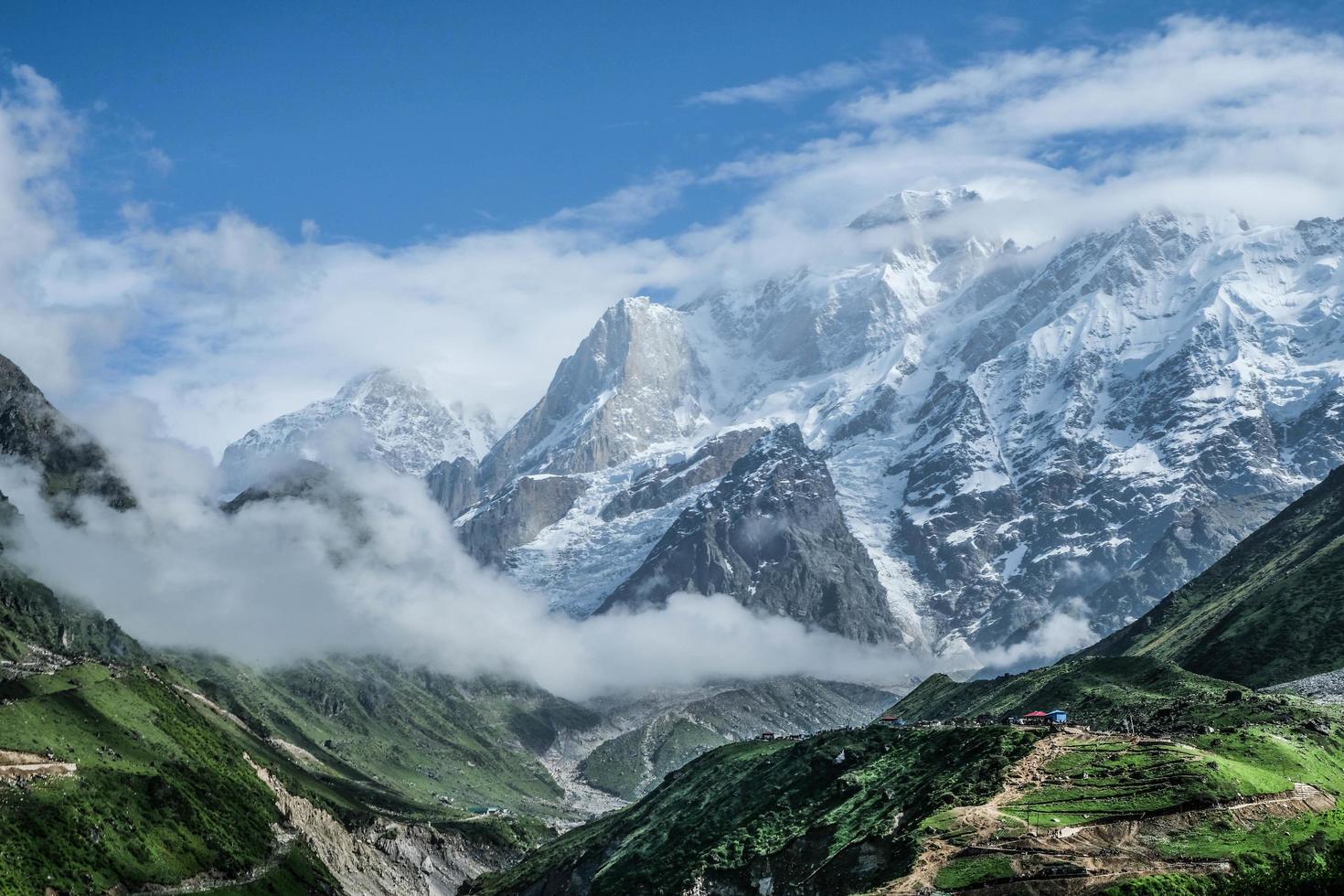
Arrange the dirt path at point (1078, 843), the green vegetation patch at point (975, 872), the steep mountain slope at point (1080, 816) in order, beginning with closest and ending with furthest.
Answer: the dirt path at point (1078, 843) → the steep mountain slope at point (1080, 816) → the green vegetation patch at point (975, 872)

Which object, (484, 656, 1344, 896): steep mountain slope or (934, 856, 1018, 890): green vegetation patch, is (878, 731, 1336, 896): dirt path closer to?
(484, 656, 1344, 896): steep mountain slope

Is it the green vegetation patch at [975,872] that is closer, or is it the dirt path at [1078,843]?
the dirt path at [1078,843]

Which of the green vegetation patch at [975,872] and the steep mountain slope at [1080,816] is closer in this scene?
the steep mountain slope at [1080,816]

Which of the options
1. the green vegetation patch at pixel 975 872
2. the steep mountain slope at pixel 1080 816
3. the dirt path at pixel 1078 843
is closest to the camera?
the dirt path at pixel 1078 843

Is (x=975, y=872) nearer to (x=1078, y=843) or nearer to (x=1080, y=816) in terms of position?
(x=1078, y=843)

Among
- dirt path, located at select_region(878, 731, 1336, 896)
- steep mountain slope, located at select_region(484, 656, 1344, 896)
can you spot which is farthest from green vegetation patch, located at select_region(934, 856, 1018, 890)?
dirt path, located at select_region(878, 731, 1336, 896)

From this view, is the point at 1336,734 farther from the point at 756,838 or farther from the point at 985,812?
the point at 756,838

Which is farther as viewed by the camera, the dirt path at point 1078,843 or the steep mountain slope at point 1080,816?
the steep mountain slope at point 1080,816

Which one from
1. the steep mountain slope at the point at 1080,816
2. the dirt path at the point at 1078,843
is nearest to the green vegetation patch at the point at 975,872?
the steep mountain slope at the point at 1080,816

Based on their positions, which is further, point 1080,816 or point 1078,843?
point 1080,816

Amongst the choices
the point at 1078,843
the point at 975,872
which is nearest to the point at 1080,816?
the point at 1078,843

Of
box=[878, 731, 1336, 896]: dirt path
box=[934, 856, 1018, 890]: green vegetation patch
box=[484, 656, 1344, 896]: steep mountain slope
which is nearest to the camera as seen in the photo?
box=[878, 731, 1336, 896]: dirt path

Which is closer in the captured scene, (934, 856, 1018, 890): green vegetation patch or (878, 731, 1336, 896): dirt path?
(878, 731, 1336, 896): dirt path

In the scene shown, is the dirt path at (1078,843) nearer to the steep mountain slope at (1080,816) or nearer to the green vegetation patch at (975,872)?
the steep mountain slope at (1080,816)
